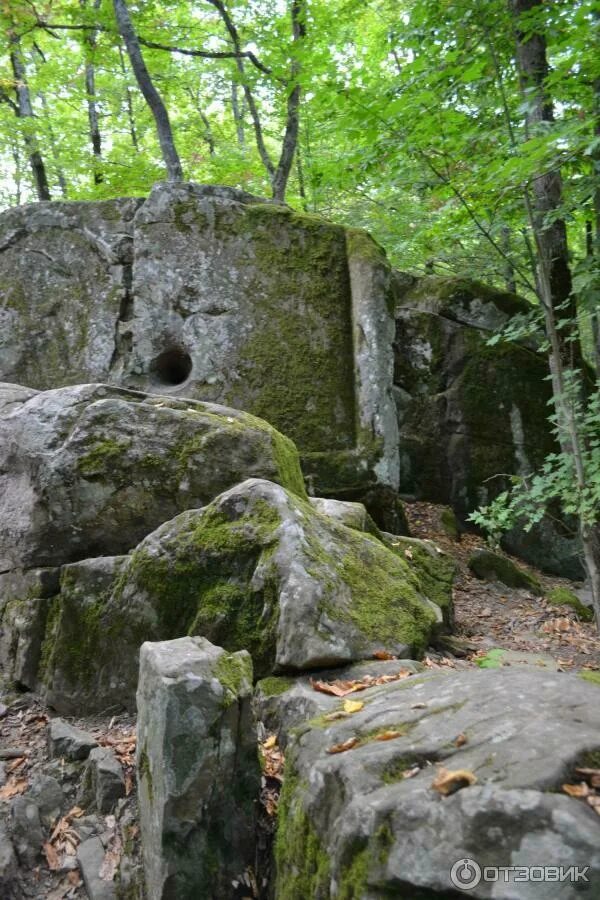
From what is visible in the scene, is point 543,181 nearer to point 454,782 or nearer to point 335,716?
point 335,716

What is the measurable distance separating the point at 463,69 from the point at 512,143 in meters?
1.81

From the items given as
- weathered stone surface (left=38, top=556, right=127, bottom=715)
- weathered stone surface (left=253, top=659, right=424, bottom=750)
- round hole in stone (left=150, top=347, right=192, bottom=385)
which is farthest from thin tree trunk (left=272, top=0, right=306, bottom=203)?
weathered stone surface (left=253, top=659, right=424, bottom=750)

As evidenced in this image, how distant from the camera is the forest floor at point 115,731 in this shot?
9.03ft

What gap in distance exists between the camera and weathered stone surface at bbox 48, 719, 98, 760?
11.1 feet

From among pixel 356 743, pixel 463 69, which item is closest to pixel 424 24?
pixel 463 69

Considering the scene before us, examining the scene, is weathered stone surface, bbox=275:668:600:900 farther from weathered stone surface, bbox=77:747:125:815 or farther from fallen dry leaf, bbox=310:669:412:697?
weathered stone surface, bbox=77:747:125:815

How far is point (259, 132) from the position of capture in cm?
1323

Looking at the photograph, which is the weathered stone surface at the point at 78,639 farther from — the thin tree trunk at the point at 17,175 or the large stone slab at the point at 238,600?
the thin tree trunk at the point at 17,175

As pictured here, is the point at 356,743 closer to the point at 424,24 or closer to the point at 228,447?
the point at 228,447

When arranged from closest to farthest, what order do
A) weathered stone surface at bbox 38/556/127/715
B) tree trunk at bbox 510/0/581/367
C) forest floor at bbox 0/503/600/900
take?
forest floor at bbox 0/503/600/900 → weathered stone surface at bbox 38/556/127/715 → tree trunk at bbox 510/0/581/367

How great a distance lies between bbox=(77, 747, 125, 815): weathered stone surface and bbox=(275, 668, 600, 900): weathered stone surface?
3.47 feet

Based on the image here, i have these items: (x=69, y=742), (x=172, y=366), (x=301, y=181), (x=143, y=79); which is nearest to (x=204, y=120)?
(x=301, y=181)

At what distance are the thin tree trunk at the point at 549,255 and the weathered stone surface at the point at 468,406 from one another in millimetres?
1938

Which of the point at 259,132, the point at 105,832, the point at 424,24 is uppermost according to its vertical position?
the point at 259,132
